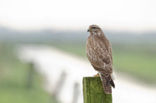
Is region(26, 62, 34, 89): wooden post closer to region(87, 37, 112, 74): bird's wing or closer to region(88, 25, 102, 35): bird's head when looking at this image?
region(88, 25, 102, 35): bird's head

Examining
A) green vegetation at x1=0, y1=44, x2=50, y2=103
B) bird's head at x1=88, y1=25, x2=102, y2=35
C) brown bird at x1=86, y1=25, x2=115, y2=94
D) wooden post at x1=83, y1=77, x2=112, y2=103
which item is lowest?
wooden post at x1=83, y1=77, x2=112, y2=103

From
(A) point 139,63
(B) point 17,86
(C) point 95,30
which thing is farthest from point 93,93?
(A) point 139,63

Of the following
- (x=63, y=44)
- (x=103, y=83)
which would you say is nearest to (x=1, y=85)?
(x=103, y=83)

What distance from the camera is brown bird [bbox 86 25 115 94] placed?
164 inches

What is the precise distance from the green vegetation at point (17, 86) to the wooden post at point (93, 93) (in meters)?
6.01

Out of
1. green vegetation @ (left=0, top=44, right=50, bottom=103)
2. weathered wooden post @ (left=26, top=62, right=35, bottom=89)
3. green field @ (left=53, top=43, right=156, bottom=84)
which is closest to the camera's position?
green vegetation @ (left=0, top=44, right=50, bottom=103)

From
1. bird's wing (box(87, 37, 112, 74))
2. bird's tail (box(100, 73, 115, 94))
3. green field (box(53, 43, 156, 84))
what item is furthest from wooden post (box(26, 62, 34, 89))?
bird's tail (box(100, 73, 115, 94))

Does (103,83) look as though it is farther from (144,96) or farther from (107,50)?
(144,96)

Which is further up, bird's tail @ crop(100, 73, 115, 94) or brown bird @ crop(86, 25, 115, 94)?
brown bird @ crop(86, 25, 115, 94)

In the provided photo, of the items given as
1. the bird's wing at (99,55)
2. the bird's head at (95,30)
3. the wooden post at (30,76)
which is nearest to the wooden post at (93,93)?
the bird's wing at (99,55)

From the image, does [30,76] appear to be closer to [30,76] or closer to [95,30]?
[30,76]

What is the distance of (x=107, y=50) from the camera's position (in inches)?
181

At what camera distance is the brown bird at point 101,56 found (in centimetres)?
418

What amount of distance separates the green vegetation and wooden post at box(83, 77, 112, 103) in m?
6.01
